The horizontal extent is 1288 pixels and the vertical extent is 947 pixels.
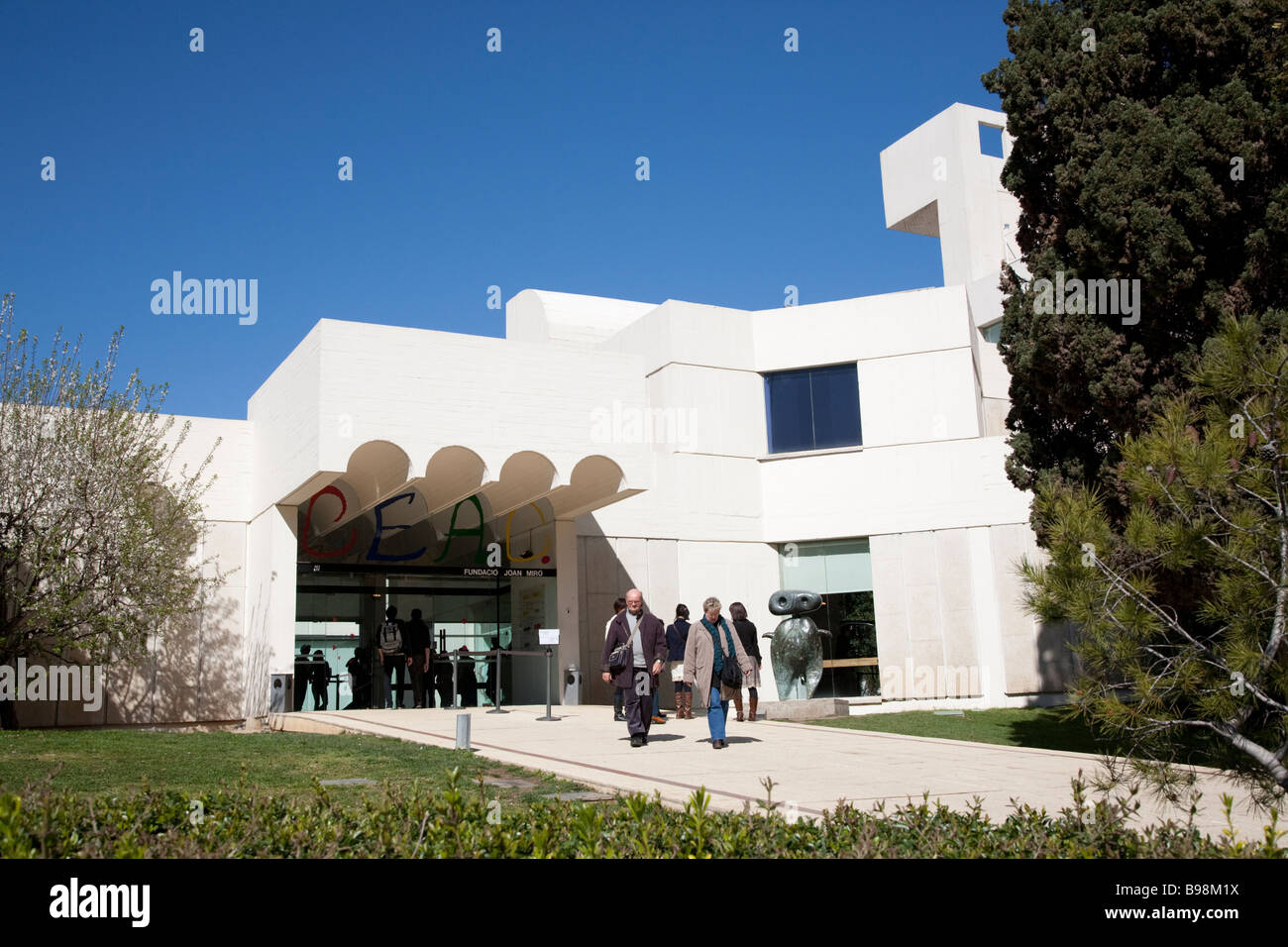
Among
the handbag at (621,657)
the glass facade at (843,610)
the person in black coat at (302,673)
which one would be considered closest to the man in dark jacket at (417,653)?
the person in black coat at (302,673)

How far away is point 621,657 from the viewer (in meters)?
12.3

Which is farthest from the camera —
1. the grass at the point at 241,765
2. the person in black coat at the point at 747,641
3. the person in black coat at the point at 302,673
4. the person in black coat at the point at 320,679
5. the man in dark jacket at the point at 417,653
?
the person in black coat at the point at 320,679

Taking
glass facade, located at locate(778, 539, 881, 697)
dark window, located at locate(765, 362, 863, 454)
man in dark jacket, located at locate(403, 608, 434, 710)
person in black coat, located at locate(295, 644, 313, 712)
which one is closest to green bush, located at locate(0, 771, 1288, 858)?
man in dark jacket, located at locate(403, 608, 434, 710)

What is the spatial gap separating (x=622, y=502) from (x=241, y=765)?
14861mm

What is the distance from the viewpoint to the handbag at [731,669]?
13555 mm

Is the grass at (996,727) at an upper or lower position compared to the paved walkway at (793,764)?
lower

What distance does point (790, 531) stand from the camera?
78.6 feet

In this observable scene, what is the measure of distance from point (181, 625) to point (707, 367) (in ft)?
39.0

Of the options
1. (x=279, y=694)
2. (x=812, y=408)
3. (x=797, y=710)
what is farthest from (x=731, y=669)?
(x=812, y=408)

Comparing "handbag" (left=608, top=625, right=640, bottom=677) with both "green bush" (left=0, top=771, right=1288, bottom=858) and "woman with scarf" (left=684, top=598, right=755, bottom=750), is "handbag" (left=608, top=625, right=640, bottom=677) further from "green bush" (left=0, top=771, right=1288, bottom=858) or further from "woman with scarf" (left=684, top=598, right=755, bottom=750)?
"green bush" (left=0, top=771, right=1288, bottom=858)

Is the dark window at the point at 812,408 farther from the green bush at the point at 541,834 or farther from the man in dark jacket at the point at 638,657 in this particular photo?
the green bush at the point at 541,834

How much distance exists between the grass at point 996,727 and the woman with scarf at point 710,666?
3.04m

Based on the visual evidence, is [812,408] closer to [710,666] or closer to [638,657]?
[710,666]

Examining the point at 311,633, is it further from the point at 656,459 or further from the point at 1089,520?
the point at 1089,520
